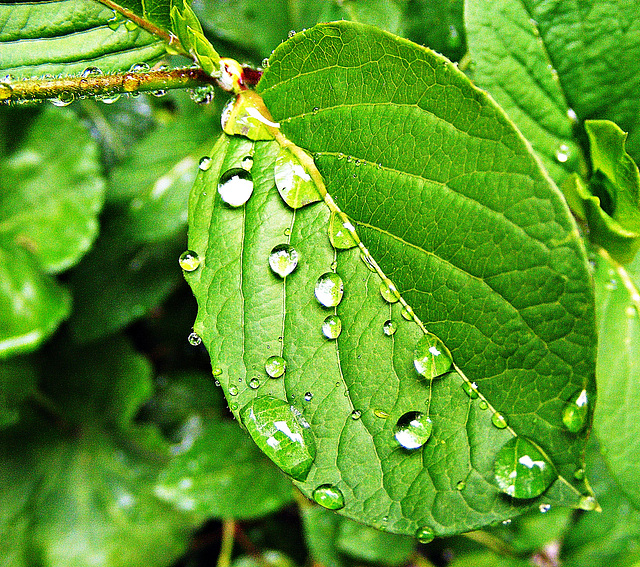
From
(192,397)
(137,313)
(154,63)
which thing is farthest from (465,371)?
(192,397)

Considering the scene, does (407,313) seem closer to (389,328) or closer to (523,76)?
(389,328)

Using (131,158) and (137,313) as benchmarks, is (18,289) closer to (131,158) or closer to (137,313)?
(137,313)

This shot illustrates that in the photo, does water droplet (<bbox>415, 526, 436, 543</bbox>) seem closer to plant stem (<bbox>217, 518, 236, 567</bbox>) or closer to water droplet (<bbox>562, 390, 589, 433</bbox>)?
water droplet (<bbox>562, 390, 589, 433</bbox>)

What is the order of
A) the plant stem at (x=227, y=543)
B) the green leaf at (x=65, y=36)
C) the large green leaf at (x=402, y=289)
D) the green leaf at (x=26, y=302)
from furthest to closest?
1. the plant stem at (x=227, y=543)
2. the green leaf at (x=26, y=302)
3. the green leaf at (x=65, y=36)
4. the large green leaf at (x=402, y=289)

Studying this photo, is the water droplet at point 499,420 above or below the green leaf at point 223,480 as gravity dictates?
above

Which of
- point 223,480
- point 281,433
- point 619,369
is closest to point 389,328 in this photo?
point 281,433

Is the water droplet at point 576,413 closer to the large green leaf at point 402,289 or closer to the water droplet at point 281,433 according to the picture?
the large green leaf at point 402,289

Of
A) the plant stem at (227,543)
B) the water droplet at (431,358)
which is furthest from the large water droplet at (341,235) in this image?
the plant stem at (227,543)
